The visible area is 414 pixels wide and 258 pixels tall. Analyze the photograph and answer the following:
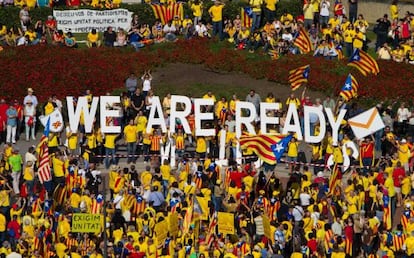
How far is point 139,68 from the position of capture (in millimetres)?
58312

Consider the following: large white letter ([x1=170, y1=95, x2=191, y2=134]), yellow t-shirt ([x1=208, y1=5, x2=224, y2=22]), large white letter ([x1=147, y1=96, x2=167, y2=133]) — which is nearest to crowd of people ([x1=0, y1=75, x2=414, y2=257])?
large white letter ([x1=147, y1=96, x2=167, y2=133])

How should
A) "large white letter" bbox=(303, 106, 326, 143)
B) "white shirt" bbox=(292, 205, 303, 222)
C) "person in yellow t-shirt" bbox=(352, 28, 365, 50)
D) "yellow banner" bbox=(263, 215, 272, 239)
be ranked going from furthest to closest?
1. "person in yellow t-shirt" bbox=(352, 28, 365, 50)
2. "large white letter" bbox=(303, 106, 326, 143)
3. "white shirt" bbox=(292, 205, 303, 222)
4. "yellow banner" bbox=(263, 215, 272, 239)

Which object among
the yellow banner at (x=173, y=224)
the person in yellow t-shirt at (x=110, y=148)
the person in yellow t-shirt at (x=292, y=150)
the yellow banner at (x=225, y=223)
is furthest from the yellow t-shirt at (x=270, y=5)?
the yellow banner at (x=225, y=223)

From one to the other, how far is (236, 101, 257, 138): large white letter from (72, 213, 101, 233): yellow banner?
1073 centimetres

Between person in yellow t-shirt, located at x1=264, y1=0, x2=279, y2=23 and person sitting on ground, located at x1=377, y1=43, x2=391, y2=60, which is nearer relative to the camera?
person sitting on ground, located at x1=377, y1=43, x2=391, y2=60

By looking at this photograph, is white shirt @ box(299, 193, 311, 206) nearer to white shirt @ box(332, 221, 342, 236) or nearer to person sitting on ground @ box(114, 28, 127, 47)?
white shirt @ box(332, 221, 342, 236)

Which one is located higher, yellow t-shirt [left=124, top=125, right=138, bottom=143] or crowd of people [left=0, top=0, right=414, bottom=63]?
crowd of people [left=0, top=0, right=414, bottom=63]

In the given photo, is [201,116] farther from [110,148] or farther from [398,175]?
[398,175]

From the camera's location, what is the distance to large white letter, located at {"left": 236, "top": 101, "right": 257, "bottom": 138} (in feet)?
165

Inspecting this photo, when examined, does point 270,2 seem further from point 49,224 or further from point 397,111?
point 49,224

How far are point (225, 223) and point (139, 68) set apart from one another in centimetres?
1764

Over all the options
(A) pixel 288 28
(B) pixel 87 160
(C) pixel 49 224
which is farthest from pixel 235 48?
(C) pixel 49 224

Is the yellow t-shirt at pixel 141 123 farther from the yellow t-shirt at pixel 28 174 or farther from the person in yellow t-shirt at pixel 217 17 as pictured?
the person in yellow t-shirt at pixel 217 17

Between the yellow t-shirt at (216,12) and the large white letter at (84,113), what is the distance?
36.4 feet
